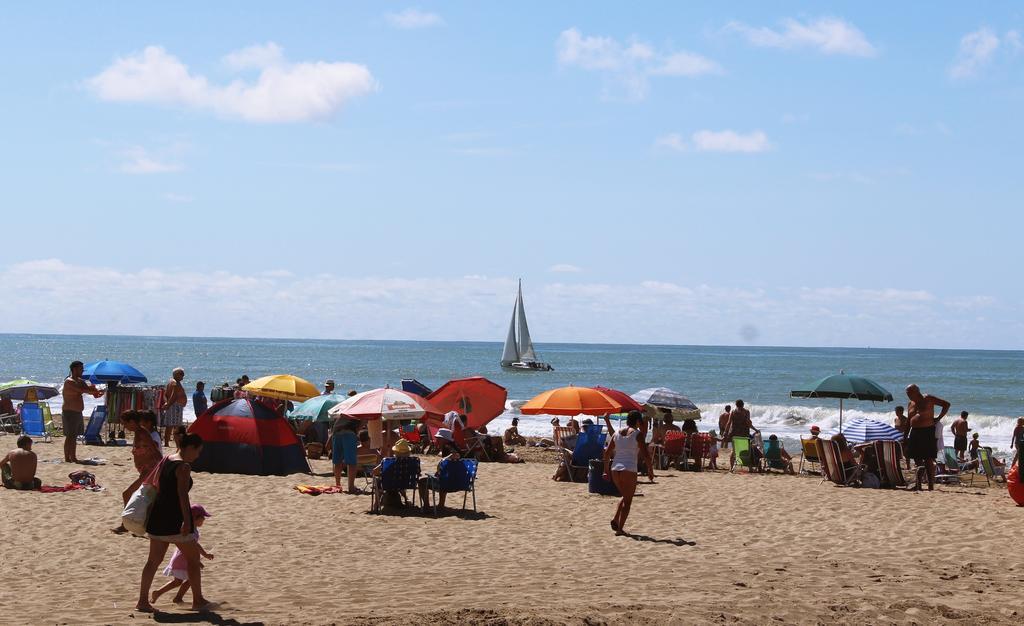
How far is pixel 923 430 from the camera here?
15.4m

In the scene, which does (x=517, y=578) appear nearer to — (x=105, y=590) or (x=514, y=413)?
(x=105, y=590)

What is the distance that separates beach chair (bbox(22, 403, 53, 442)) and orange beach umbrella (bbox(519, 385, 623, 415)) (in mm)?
10077

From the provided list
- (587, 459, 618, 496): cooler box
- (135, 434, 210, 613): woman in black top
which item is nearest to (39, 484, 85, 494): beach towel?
(587, 459, 618, 496): cooler box

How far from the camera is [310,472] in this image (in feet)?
51.8

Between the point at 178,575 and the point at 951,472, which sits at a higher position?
the point at 178,575

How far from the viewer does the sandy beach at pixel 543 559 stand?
725 cm

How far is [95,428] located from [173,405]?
1430mm

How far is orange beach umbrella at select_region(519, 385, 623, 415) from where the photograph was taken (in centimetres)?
1639

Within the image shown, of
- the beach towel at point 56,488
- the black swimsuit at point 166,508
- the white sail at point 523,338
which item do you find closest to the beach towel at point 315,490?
the beach towel at point 56,488

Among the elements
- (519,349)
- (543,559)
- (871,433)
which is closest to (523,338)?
(519,349)

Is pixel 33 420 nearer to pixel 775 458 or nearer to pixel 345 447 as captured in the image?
pixel 345 447

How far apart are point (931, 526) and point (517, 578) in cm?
557

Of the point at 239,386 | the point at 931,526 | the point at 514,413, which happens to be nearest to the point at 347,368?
the point at 514,413

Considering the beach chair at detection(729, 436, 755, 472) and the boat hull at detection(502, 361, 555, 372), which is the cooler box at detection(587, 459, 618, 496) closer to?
the beach chair at detection(729, 436, 755, 472)
